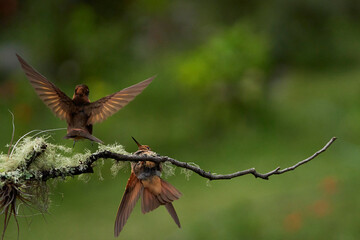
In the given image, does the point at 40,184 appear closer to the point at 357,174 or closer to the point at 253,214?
the point at 253,214

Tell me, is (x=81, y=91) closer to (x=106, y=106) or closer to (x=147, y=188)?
(x=106, y=106)

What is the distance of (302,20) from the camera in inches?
221

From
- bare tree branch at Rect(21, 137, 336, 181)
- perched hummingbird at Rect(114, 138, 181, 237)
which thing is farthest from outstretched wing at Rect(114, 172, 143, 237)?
bare tree branch at Rect(21, 137, 336, 181)

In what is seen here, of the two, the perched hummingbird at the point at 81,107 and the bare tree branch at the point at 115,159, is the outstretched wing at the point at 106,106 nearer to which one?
the perched hummingbird at the point at 81,107

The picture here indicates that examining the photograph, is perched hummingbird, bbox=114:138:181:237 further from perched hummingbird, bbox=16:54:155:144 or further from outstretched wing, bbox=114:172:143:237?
perched hummingbird, bbox=16:54:155:144

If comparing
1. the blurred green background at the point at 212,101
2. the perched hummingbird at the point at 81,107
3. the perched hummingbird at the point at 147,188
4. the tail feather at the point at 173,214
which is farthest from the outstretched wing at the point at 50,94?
the blurred green background at the point at 212,101

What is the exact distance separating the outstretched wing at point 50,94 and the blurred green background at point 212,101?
2.51 metres

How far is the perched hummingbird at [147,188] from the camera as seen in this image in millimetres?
1221

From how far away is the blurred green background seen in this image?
387 centimetres

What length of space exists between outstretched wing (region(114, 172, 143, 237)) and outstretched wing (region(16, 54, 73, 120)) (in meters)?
0.25

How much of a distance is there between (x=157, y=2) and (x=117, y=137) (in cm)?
169

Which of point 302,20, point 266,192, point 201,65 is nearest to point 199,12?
point 302,20

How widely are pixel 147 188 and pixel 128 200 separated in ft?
0.17

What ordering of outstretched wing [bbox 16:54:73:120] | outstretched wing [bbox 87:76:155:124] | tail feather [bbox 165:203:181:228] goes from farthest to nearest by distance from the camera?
outstretched wing [bbox 87:76:155:124], outstretched wing [bbox 16:54:73:120], tail feather [bbox 165:203:181:228]
